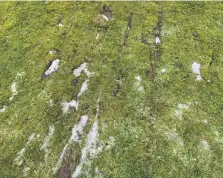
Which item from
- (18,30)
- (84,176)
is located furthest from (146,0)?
(84,176)

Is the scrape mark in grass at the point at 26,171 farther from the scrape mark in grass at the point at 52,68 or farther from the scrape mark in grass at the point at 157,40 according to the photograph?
the scrape mark in grass at the point at 157,40

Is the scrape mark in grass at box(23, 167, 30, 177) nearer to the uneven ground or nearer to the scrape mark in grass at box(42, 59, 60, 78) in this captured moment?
the uneven ground

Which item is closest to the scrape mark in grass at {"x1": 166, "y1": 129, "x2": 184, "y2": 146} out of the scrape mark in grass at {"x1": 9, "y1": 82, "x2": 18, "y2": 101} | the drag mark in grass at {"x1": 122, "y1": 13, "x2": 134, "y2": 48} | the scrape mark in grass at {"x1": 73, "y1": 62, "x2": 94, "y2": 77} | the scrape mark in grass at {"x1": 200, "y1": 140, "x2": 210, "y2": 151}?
the scrape mark in grass at {"x1": 200, "y1": 140, "x2": 210, "y2": 151}

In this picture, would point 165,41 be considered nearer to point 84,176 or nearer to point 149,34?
point 149,34

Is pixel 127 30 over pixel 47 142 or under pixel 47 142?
over

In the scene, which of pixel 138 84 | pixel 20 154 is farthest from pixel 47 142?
pixel 138 84

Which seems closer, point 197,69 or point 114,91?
point 114,91

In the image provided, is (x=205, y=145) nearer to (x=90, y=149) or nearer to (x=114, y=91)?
(x=114, y=91)
